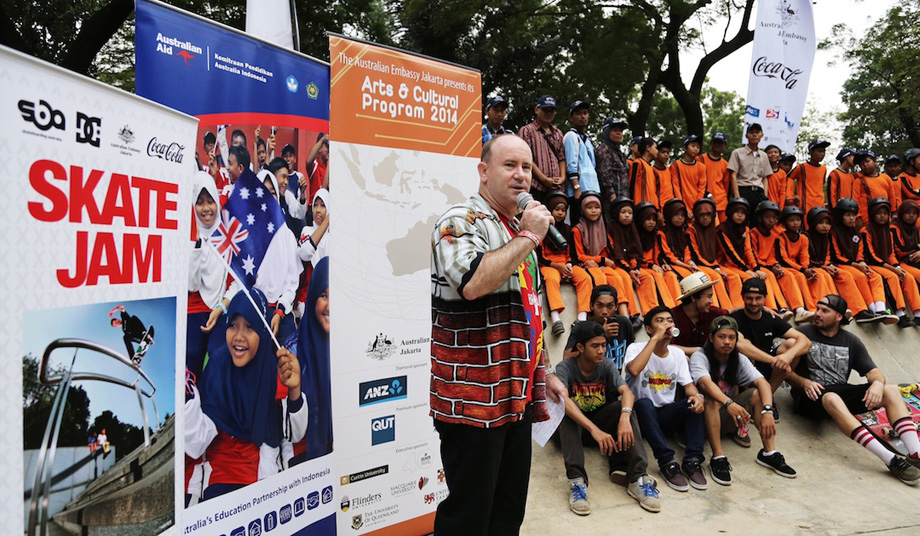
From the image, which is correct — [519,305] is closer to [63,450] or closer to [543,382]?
[543,382]

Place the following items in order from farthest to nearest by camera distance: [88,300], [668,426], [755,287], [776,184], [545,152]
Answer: [776,184] → [545,152] → [755,287] → [668,426] → [88,300]

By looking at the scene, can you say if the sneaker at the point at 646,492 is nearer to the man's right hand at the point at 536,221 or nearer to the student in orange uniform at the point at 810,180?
the man's right hand at the point at 536,221

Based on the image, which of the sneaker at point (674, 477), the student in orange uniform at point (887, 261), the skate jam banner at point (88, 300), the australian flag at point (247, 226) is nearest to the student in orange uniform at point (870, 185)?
the student in orange uniform at point (887, 261)

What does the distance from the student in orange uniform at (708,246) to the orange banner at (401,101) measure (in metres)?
4.39

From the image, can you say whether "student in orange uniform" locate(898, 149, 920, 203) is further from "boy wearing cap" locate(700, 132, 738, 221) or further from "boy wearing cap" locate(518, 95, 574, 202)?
"boy wearing cap" locate(518, 95, 574, 202)

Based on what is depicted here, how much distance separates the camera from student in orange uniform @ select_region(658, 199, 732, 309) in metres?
7.11

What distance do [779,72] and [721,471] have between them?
21.2ft

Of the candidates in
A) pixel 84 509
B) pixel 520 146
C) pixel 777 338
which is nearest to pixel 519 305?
pixel 520 146

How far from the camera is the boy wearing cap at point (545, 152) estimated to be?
7.18m

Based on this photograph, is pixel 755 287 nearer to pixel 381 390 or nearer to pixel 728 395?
pixel 728 395

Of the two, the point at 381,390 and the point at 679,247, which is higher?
the point at 679,247

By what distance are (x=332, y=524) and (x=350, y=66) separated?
2.23 metres

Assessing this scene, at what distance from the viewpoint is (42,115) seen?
4.81 ft

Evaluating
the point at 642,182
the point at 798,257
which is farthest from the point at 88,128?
the point at 798,257
